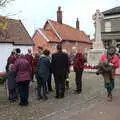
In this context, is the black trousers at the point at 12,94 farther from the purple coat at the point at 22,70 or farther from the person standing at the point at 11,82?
the purple coat at the point at 22,70

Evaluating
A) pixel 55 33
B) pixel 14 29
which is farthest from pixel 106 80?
pixel 55 33

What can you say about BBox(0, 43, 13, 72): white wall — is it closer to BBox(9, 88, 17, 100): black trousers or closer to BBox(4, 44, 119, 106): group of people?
BBox(4, 44, 119, 106): group of people

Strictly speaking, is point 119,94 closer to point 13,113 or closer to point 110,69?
point 110,69

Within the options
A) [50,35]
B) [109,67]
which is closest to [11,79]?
[109,67]

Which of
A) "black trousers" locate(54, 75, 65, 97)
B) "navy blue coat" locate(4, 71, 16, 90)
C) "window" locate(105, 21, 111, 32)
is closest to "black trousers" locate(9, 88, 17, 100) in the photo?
"navy blue coat" locate(4, 71, 16, 90)

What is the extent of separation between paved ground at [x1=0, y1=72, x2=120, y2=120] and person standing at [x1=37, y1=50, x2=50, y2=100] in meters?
0.35

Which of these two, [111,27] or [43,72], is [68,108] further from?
[111,27]

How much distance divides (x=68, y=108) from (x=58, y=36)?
167 ft

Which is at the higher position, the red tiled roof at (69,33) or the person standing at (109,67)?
the red tiled roof at (69,33)

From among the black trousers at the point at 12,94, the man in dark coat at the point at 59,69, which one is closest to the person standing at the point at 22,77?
the black trousers at the point at 12,94

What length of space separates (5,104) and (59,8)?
50.6m

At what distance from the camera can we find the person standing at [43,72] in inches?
522

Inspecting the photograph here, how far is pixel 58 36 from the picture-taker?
6178 cm

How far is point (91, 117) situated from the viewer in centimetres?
983
